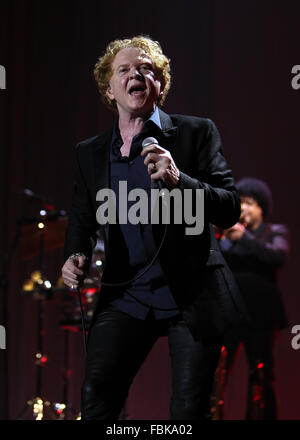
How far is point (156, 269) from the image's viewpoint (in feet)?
6.91

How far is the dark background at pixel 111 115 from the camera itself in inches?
209

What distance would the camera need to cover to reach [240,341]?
14.0 ft

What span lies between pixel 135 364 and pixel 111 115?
12.3 ft

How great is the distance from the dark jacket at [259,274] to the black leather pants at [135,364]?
7.29ft

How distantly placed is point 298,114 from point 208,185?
352 centimetres

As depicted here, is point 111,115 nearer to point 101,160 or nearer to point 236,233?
point 236,233

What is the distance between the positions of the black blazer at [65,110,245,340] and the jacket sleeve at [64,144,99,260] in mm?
45

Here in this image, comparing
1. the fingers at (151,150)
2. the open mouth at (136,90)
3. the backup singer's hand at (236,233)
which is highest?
the open mouth at (136,90)

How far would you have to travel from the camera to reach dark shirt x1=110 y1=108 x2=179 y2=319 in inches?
82.0
